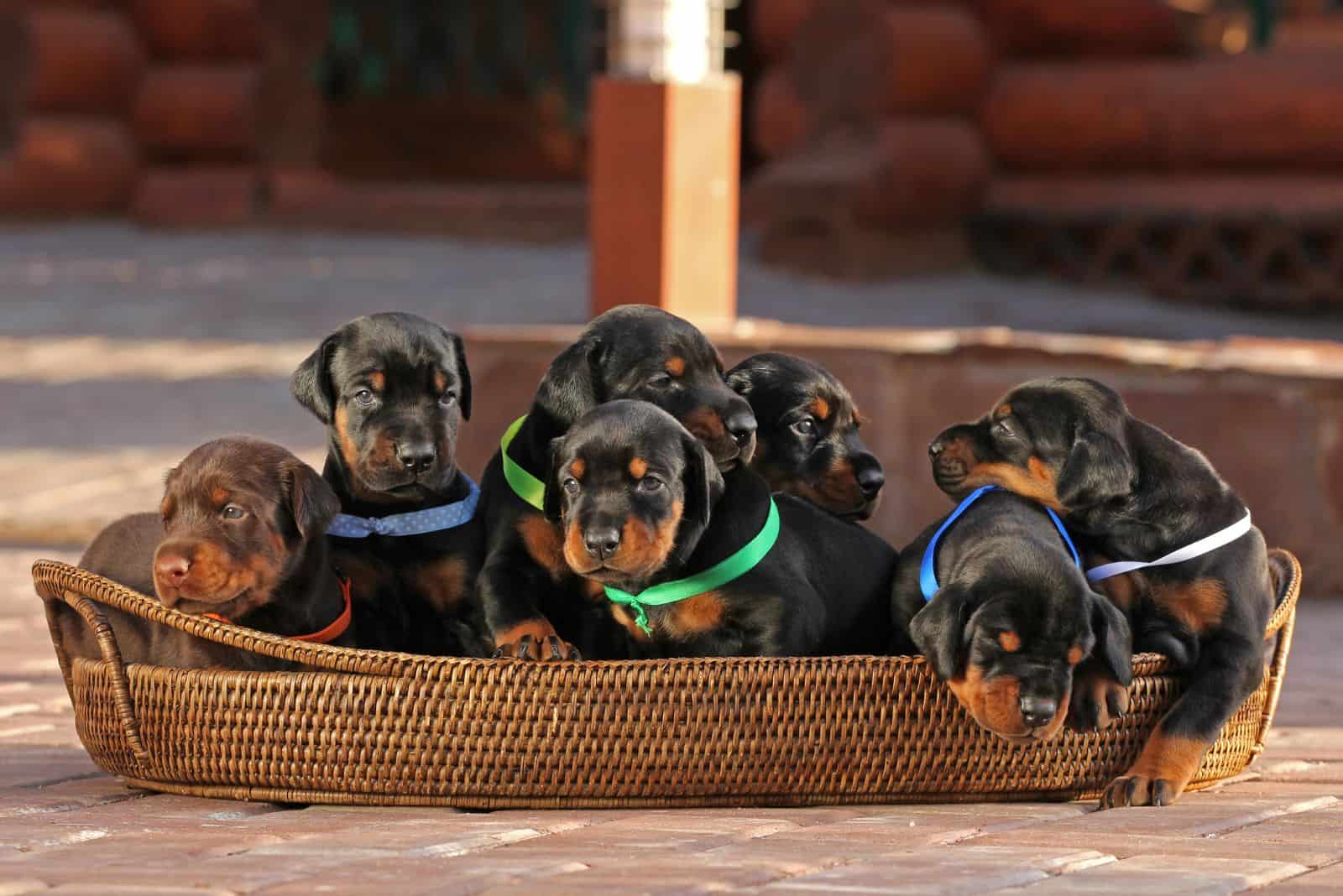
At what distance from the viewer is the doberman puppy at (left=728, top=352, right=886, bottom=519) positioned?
3934mm

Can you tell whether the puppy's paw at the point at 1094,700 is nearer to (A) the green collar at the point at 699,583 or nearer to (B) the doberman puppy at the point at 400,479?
(A) the green collar at the point at 699,583

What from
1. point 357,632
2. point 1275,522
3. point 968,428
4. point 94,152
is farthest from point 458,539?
point 94,152

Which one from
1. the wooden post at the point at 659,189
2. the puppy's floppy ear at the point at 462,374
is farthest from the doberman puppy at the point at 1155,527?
the wooden post at the point at 659,189

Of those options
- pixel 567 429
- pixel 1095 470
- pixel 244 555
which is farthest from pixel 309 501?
pixel 1095 470

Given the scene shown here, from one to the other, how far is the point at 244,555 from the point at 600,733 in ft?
2.29

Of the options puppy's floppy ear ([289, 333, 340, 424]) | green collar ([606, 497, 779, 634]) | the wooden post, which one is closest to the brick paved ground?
green collar ([606, 497, 779, 634])

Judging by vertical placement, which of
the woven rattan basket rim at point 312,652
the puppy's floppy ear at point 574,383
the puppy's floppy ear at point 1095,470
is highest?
the puppy's floppy ear at point 574,383

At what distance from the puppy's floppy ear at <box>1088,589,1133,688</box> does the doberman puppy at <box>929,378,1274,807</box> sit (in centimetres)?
23

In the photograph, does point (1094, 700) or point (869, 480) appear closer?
point (1094, 700)

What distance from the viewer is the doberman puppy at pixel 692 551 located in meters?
3.21

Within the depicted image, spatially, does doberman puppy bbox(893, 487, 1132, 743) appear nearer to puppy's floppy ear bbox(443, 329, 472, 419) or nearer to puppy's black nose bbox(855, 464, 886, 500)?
puppy's black nose bbox(855, 464, 886, 500)

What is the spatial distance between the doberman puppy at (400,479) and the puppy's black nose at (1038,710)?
1124 mm

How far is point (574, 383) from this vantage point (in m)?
3.73

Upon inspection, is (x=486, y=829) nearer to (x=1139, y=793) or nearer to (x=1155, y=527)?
(x=1139, y=793)
